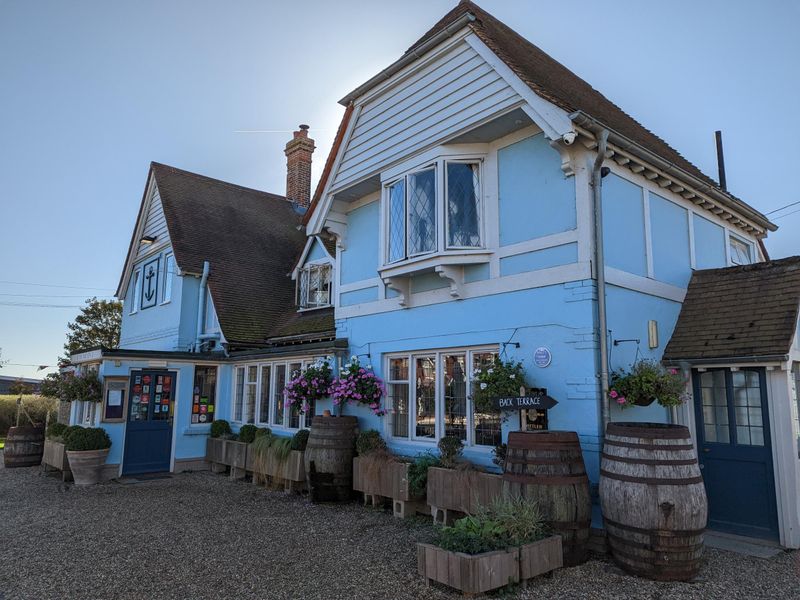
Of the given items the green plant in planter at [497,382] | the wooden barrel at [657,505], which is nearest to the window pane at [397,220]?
the green plant in planter at [497,382]

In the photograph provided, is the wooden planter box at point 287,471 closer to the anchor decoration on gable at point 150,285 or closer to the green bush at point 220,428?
the green bush at point 220,428

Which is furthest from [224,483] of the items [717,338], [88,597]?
[717,338]

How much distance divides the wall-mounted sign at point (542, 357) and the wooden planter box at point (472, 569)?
2.55 m

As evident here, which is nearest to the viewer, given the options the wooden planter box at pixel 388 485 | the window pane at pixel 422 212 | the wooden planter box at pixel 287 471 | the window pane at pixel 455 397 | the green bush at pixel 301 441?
the wooden planter box at pixel 388 485

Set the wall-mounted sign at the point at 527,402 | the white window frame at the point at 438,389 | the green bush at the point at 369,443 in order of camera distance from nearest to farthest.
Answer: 1. the wall-mounted sign at the point at 527,402
2. the white window frame at the point at 438,389
3. the green bush at the point at 369,443

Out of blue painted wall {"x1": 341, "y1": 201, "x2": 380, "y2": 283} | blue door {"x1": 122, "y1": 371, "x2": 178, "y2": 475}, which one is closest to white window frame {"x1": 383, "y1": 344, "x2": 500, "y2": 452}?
blue painted wall {"x1": 341, "y1": 201, "x2": 380, "y2": 283}

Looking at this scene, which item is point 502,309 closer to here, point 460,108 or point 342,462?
point 460,108

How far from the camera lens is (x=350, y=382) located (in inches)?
364

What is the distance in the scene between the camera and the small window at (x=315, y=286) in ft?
45.2

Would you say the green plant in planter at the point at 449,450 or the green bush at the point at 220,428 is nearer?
the green plant in planter at the point at 449,450

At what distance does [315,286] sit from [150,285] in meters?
6.00

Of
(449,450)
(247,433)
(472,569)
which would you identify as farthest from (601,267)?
(247,433)

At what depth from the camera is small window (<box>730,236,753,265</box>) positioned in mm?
10539

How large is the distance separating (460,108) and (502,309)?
9.72 feet
